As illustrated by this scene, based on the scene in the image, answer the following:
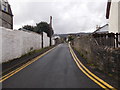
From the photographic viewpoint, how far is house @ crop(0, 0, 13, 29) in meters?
24.7

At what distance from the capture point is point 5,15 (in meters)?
26.3

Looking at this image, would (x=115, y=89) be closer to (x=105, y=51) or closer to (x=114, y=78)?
(x=114, y=78)

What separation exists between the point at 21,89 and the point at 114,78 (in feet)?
12.6

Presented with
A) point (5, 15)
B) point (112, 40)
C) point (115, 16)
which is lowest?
point (112, 40)

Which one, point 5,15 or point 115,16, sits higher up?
point 5,15

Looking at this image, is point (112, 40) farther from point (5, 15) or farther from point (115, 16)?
point (5, 15)

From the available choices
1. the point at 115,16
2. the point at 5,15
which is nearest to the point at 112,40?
the point at 115,16

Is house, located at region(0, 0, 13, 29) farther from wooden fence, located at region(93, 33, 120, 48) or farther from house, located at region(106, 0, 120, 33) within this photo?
wooden fence, located at region(93, 33, 120, 48)

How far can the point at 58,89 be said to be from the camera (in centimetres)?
531

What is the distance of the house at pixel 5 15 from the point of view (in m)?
24.7

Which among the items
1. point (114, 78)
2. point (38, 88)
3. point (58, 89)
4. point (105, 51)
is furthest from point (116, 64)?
point (38, 88)

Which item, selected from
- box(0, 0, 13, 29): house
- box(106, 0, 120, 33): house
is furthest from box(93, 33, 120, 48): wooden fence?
box(0, 0, 13, 29): house

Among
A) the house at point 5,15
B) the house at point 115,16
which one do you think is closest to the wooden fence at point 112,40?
the house at point 115,16

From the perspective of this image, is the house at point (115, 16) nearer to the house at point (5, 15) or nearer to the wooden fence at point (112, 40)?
the wooden fence at point (112, 40)
